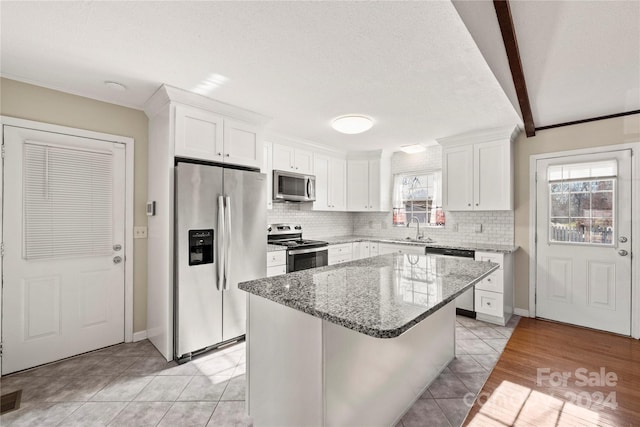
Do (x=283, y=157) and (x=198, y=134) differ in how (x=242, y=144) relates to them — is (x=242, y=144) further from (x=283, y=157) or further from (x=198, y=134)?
(x=283, y=157)

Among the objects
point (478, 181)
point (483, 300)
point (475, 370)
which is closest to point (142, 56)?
point (475, 370)

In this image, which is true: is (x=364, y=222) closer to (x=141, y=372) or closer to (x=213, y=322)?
(x=213, y=322)

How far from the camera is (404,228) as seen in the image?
4.93m

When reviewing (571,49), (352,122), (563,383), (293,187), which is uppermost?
(571,49)

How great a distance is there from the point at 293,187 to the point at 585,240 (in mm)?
3576

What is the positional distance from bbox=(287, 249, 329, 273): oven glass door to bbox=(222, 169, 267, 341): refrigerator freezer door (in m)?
0.44

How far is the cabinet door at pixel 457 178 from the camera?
3.94m

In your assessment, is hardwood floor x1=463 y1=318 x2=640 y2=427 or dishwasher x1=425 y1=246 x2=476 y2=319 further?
dishwasher x1=425 y1=246 x2=476 y2=319

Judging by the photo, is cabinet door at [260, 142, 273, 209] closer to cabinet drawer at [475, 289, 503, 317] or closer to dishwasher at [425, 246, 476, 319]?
dishwasher at [425, 246, 476, 319]

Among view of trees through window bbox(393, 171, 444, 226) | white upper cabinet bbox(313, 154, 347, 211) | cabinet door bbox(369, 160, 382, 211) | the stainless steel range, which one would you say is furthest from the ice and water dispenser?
view of trees through window bbox(393, 171, 444, 226)

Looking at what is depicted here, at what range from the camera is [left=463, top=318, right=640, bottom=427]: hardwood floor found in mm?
1890

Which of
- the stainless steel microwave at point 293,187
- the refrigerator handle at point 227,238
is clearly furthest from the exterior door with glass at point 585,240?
the refrigerator handle at point 227,238

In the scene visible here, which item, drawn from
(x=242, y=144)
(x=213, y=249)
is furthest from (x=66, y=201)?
(x=242, y=144)

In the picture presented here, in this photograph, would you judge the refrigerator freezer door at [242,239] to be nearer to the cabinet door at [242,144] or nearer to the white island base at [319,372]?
the cabinet door at [242,144]
